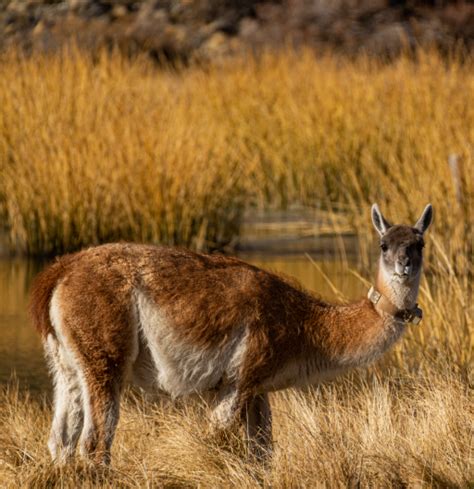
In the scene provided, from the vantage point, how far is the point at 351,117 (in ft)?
49.0

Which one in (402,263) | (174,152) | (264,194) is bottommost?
(264,194)

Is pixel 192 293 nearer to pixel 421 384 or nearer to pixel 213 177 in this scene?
pixel 421 384

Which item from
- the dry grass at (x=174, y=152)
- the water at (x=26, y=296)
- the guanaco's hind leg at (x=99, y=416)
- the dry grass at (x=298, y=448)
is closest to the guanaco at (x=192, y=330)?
the guanaco's hind leg at (x=99, y=416)

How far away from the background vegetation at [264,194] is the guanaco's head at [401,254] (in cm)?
70

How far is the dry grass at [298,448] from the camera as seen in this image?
17.8ft

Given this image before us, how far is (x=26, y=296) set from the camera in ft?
35.8

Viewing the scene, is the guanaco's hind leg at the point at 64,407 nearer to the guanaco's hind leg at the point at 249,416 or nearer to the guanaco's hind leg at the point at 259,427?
the guanaco's hind leg at the point at 249,416

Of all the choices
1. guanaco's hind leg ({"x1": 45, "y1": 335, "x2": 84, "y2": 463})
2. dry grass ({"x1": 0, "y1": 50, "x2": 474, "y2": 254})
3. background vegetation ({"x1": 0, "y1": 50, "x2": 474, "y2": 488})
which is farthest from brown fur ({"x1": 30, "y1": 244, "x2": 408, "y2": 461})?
dry grass ({"x1": 0, "y1": 50, "x2": 474, "y2": 254})

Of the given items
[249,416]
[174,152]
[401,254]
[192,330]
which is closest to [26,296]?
[174,152]

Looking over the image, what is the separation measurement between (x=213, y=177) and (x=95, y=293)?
735 centimetres

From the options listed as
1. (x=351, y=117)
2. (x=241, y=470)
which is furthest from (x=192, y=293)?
(x=351, y=117)

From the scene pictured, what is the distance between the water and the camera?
8.52m

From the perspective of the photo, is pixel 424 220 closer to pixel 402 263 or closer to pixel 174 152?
pixel 402 263

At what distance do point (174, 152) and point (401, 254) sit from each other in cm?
653
